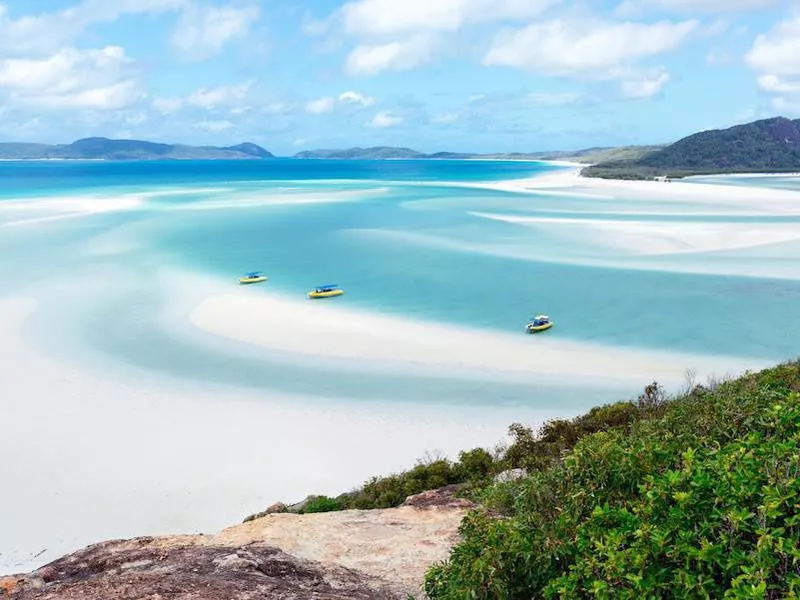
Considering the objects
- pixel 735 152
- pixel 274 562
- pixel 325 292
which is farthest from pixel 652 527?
pixel 735 152

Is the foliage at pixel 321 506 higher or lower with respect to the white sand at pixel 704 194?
lower

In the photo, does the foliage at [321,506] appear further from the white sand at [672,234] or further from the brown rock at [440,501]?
the white sand at [672,234]

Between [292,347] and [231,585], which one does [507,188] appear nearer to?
[292,347]

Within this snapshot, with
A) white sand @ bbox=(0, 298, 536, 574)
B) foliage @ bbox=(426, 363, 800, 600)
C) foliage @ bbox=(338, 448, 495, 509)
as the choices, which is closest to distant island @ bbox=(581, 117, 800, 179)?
white sand @ bbox=(0, 298, 536, 574)

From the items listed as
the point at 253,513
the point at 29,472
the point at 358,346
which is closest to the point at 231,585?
the point at 253,513

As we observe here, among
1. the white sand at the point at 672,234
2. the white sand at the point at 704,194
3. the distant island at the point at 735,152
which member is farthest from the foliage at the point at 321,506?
the distant island at the point at 735,152

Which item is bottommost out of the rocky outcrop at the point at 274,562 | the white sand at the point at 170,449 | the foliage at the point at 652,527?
the white sand at the point at 170,449

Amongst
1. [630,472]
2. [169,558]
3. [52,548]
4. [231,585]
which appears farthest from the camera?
[52,548]

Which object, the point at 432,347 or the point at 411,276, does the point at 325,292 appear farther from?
the point at 432,347
